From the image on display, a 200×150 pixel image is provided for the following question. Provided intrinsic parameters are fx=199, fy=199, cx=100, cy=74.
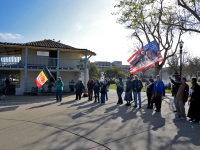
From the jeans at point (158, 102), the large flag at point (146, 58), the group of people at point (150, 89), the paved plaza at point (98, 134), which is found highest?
the large flag at point (146, 58)

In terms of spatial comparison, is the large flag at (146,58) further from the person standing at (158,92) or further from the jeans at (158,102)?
the jeans at (158,102)

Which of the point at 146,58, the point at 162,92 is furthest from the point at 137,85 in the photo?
the point at 146,58

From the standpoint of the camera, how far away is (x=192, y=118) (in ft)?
25.4

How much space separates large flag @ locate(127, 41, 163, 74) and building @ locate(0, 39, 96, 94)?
10.2 m

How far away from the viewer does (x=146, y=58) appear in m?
12.2

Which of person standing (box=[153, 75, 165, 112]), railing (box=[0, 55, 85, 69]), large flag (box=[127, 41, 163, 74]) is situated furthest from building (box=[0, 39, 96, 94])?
person standing (box=[153, 75, 165, 112])

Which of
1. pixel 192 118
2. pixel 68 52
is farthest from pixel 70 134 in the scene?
pixel 68 52

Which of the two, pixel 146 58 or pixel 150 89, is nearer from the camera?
pixel 150 89

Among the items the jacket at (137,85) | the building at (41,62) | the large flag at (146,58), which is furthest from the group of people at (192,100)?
the building at (41,62)

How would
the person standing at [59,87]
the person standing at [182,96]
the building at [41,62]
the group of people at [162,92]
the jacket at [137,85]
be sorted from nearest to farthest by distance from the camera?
the group of people at [162,92] → the person standing at [182,96] → the jacket at [137,85] → the person standing at [59,87] → the building at [41,62]

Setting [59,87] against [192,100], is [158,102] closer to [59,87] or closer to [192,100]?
[192,100]

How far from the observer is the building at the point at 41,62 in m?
20.0

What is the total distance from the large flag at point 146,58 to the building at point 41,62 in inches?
402

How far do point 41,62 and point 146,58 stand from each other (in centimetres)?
1363
